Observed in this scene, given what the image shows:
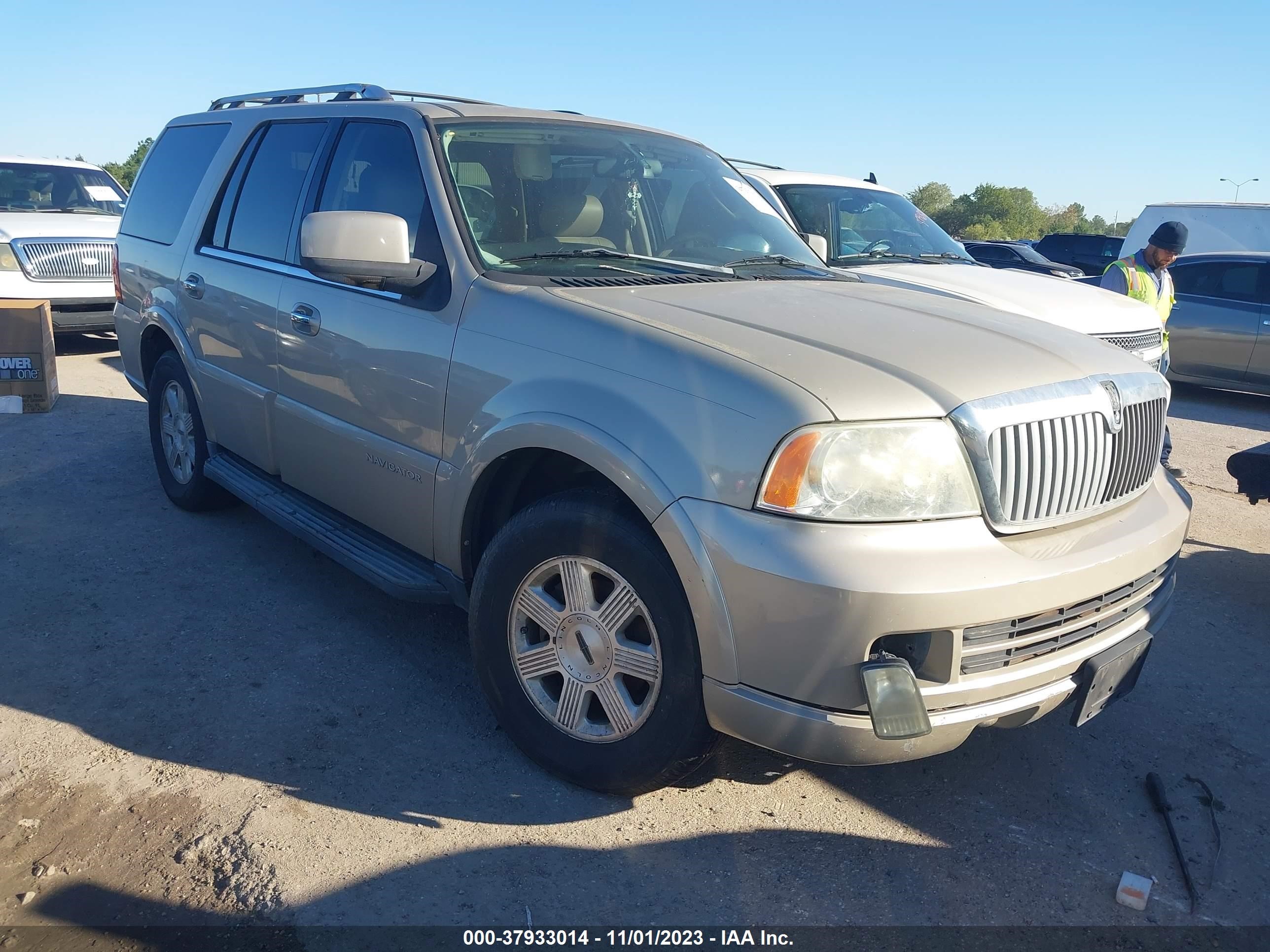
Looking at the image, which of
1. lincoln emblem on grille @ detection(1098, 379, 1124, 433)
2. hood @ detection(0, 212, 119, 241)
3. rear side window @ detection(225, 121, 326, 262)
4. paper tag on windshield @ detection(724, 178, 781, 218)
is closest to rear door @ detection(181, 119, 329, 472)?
rear side window @ detection(225, 121, 326, 262)

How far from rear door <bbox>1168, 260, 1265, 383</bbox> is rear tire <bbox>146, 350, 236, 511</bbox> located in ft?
30.3

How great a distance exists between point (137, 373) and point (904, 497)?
4.82 metres

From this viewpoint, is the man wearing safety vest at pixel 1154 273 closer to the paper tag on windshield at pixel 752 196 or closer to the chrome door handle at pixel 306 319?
the paper tag on windshield at pixel 752 196

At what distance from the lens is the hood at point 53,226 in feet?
32.1

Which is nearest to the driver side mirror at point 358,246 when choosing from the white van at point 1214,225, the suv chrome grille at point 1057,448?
the suv chrome grille at point 1057,448

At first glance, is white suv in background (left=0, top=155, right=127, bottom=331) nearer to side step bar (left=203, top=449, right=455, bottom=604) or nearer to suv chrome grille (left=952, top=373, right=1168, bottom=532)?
side step bar (left=203, top=449, right=455, bottom=604)

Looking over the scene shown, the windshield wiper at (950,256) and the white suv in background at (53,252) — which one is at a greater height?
the windshield wiper at (950,256)

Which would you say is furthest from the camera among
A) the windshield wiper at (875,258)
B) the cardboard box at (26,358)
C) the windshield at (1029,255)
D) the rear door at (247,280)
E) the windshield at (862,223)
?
the windshield at (1029,255)

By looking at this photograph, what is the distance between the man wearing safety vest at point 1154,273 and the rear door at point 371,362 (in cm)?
535

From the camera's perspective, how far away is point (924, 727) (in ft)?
7.90

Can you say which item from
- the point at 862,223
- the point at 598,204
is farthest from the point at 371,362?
the point at 862,223

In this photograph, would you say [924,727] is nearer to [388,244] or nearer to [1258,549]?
[388,244]

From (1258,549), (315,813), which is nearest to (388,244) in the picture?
(315,813)

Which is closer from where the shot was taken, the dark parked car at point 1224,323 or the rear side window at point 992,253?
the dark parked car at point 1224,323
